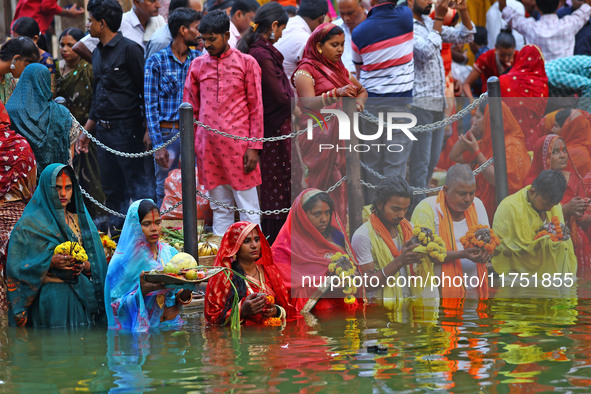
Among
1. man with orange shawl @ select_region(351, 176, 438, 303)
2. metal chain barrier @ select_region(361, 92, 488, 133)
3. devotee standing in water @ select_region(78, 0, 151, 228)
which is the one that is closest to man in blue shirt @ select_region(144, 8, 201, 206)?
devotee standing in water @ select_region(78, 0, 151, 228)

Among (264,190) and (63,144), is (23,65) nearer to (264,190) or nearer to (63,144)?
(63,144)

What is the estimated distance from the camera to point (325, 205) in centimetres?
866

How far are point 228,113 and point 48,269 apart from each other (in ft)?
7.47

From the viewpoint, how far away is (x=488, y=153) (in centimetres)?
899

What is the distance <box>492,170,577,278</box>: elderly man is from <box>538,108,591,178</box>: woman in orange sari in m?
0.25

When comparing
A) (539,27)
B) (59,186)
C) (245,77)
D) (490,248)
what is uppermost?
(539,27)

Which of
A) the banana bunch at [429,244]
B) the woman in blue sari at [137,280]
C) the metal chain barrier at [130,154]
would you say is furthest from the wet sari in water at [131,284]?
the banana bunch at [429,244]

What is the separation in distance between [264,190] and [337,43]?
1537 millimetres

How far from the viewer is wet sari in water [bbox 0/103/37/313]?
8516 millimetres

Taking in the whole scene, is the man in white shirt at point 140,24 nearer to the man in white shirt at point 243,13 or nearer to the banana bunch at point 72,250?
the man in white shirt at point 243,13

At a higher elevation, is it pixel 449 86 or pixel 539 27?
pixel 539 27

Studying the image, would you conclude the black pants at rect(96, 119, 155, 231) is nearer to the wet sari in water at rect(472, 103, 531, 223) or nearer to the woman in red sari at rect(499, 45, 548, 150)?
the wet sari in water at rect(472, 103, 531, 223)

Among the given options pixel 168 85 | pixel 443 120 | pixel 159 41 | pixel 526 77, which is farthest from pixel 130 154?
pixel 526 77

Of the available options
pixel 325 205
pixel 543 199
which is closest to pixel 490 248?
pixel 543 199
